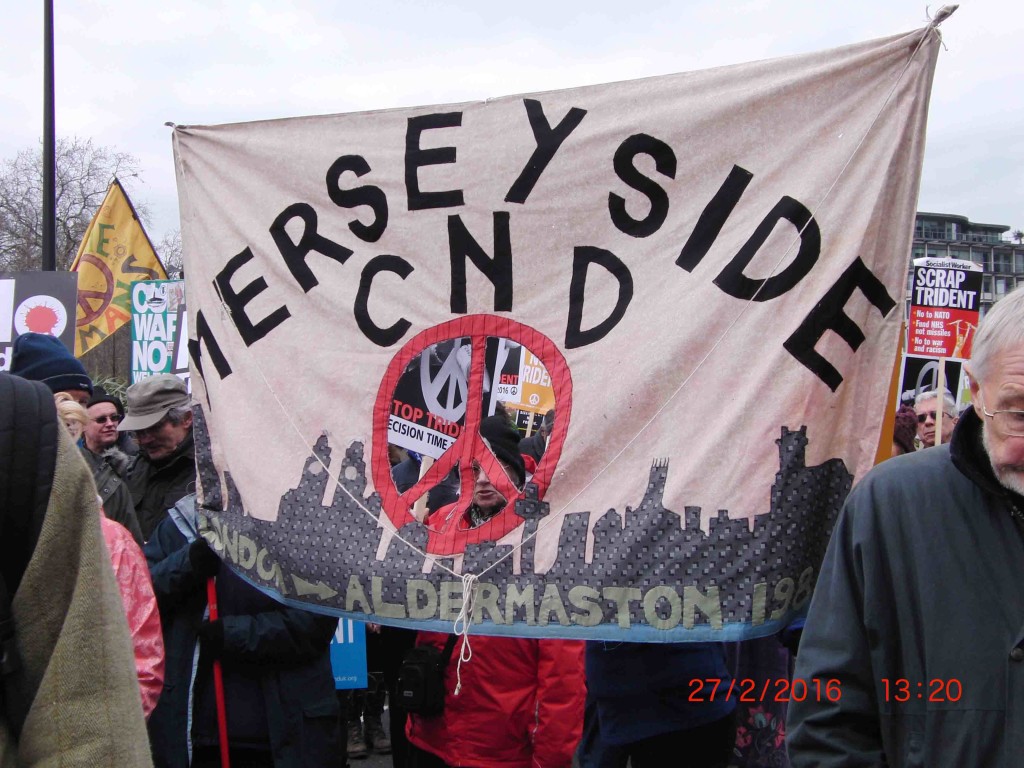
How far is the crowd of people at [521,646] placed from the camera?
53.3 inches

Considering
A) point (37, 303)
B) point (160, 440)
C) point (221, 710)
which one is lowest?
point (221, 710)

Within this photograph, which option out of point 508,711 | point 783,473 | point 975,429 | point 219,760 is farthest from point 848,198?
point 219,760

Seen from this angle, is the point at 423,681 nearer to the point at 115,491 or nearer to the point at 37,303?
the point at 115,491

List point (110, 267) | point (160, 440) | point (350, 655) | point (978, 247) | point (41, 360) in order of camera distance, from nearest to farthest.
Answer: point (41, 360) → point (160, 440) → point (350, 655) → point (110, 267) → point (978, 247)

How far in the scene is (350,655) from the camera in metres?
5.00

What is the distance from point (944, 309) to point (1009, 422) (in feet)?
20.3

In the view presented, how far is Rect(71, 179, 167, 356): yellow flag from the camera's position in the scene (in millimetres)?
7723

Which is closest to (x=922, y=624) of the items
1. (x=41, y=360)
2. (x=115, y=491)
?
(x=41, y=360)

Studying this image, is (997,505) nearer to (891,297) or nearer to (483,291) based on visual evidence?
(891,297)

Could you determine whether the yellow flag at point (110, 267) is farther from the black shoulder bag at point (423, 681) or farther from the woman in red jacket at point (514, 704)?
the woman in red jacket at point (514, 704)

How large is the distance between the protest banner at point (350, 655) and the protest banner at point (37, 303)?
276cm

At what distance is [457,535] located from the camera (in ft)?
9.37

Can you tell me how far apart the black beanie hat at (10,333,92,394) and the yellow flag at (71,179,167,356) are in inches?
180
